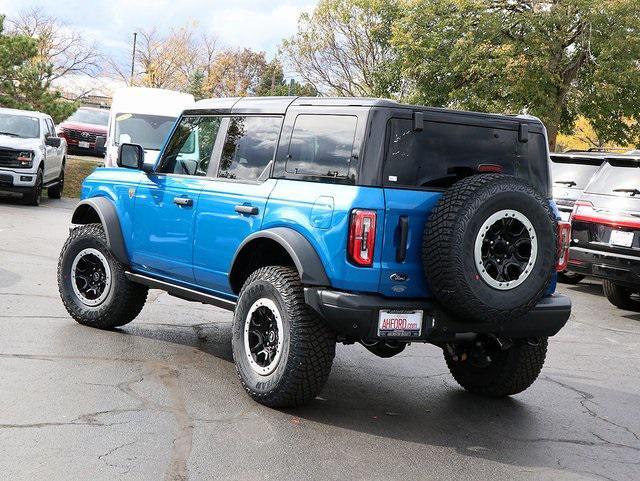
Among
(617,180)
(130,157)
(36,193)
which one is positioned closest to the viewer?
(130,157)

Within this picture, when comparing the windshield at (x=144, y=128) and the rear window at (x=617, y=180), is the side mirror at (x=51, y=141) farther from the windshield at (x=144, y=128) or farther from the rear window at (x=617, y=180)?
the rear window at (x=617, y=180)

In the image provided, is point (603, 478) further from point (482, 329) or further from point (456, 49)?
point (456, 49)

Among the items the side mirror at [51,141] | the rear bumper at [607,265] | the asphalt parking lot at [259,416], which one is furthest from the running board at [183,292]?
the side mirror at [51,141]

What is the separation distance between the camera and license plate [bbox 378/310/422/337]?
5.36 meters

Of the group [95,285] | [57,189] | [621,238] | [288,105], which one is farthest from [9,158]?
[288,105]

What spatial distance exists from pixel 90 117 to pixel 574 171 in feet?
69.7

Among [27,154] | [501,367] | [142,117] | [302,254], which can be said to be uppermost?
[142,117]

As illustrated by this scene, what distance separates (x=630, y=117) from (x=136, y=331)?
25.7 meters

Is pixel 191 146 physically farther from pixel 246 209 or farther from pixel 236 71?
pixel 236 71

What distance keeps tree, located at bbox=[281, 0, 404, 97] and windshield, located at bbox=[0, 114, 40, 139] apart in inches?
939

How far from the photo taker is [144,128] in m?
19.3

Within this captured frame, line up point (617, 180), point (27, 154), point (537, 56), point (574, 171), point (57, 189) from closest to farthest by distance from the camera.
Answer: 1. point (617, 180)
2. point (574, 171)
3. point (27, 154)
4. point (57, 189)
5. point (537, 56)

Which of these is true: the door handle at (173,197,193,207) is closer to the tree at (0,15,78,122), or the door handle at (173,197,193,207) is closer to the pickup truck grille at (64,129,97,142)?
the tree at (0,15,78,122)

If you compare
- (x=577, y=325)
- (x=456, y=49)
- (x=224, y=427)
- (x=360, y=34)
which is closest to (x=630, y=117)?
(x=456, y=49)
